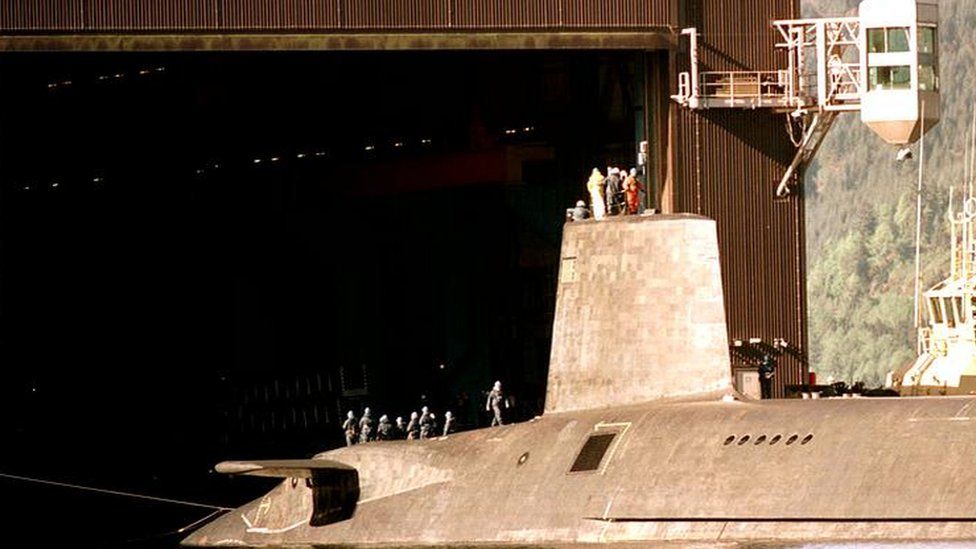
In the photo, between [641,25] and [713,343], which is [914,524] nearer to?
[713,343]

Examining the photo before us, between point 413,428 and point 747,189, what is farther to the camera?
point 413,428

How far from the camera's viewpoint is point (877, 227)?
312 ft

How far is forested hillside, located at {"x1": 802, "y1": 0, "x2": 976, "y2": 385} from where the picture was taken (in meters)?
89.7

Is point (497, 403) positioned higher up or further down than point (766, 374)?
further down

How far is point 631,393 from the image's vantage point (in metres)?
28.2

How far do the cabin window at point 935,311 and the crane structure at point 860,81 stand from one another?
6934mm

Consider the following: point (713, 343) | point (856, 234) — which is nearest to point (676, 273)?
point (713, 343)

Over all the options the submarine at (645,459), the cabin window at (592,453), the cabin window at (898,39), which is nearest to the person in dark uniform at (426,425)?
the submarine at (645,459)

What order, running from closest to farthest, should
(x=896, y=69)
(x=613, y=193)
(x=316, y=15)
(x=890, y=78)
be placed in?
1. (x=613, y=193)
2. (x=316, y=15)
3. (x=896, y=69)
4. (x=890, y=78)

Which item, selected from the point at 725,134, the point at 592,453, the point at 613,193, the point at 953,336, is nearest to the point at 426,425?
the point at 613,193

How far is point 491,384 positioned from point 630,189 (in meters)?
18.5

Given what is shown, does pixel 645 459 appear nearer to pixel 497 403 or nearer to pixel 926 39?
pixel 497 403

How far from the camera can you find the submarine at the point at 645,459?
23516mm

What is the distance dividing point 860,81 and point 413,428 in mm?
11596
